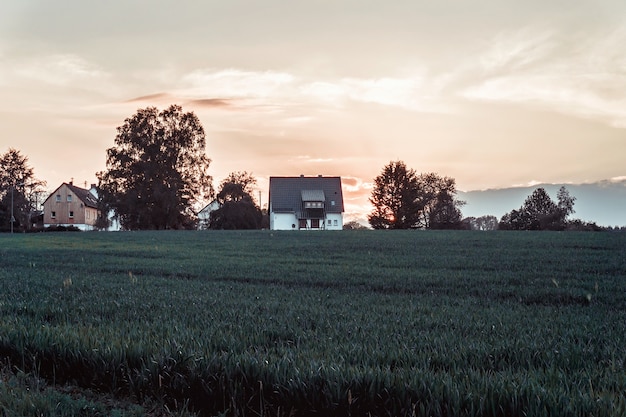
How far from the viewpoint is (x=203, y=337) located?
505 cm

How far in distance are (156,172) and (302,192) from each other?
2785 centimetres

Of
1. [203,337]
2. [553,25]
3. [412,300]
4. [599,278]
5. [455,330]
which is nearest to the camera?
[203,337]

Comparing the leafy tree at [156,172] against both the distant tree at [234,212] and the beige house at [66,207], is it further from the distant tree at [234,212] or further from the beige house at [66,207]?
the beige house at [66,207]

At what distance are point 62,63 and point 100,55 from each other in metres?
1.92

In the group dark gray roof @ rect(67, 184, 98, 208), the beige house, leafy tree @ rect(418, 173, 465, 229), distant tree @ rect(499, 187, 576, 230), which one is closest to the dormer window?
leafy tree @ rect(418, 173, 465, 229)

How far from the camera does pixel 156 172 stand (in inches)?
2655

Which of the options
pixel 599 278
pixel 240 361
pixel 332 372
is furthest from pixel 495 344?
pixel 599 278

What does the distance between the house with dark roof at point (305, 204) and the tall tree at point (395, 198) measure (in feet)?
29.6

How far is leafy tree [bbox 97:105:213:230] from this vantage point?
66100 mm

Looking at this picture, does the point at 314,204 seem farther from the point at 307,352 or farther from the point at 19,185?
the point at 307,352

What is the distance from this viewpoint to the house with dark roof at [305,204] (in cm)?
8644

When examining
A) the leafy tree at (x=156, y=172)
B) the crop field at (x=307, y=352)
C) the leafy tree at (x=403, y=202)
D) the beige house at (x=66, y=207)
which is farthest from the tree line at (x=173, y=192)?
the crop field at (x=307, y=352)

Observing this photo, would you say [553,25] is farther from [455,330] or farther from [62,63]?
[62,63]

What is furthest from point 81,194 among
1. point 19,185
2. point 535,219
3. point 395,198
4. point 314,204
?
point 535,219
